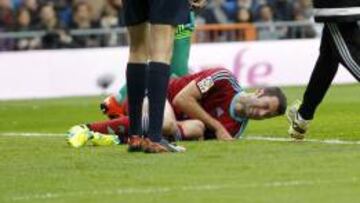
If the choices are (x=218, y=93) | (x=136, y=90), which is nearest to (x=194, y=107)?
(x=218, y=93)

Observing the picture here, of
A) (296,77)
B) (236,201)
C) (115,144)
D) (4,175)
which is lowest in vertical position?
(296,77)

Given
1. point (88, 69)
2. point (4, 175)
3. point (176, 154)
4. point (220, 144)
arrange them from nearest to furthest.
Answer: point (4, 175) → point (176, 154) → point (220, 144) → point (88, 69)

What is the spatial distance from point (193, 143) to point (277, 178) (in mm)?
2877

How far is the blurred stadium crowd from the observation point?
80.5 ft

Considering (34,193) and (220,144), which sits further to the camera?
(220,144)

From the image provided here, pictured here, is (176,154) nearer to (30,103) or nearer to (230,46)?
(30,103)

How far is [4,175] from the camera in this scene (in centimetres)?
854

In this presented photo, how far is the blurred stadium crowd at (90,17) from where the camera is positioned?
80.5 ft

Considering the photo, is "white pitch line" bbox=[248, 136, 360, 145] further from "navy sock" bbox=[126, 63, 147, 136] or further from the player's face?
"navy sock" bbox=[126, 63, 147, 136]

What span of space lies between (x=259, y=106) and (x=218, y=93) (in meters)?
0.48

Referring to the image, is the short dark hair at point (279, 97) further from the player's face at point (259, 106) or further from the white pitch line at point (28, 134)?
the white pitch line at point (28, 134)

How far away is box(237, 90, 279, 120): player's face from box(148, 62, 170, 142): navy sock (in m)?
1.46

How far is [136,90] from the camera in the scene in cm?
1004

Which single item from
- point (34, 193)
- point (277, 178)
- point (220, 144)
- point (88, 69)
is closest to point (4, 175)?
point (34, 193)
